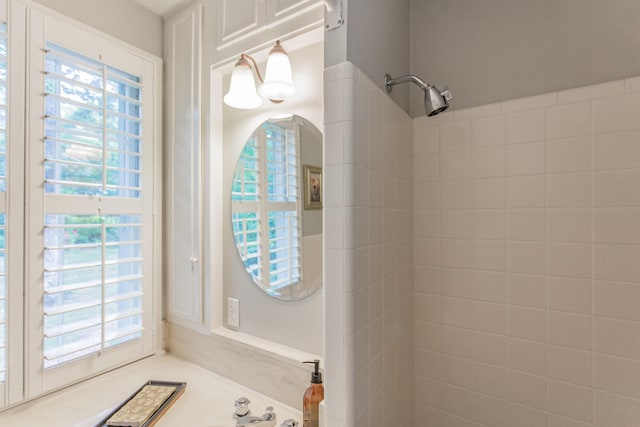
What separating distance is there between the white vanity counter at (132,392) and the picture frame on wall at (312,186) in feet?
2.57

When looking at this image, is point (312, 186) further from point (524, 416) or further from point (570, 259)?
point (524, 416)

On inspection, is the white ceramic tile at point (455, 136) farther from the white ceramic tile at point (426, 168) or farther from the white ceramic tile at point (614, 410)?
the white ceramic tile at point (614, 410)

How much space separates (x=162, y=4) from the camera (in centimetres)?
153

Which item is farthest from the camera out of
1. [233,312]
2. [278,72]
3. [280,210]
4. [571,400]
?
[233,312]

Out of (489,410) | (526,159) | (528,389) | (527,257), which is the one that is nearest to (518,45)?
(526,159)

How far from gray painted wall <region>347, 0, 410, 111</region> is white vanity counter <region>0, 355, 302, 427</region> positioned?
47.8 inches

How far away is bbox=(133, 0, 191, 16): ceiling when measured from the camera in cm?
150

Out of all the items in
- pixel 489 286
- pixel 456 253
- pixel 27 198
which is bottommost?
pixel 489 286

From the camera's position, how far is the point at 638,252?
88cm

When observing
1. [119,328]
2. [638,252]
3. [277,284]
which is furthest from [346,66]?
[119,328]

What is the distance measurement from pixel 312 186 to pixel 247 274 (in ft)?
1.65

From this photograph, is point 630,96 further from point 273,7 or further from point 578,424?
point 273,7

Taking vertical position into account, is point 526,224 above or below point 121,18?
below

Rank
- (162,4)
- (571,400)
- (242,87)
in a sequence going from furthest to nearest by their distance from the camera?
(162,4) < (242,87) < (571,400)
